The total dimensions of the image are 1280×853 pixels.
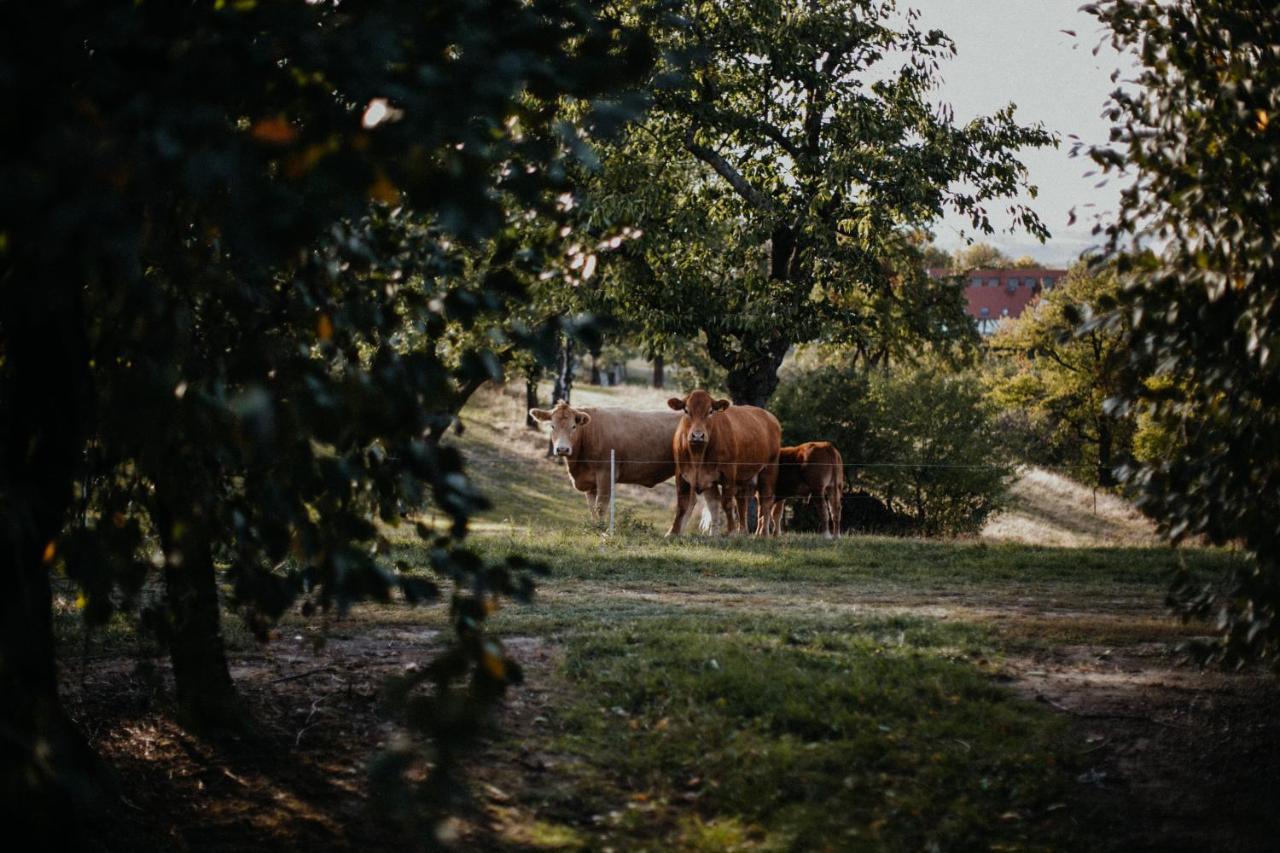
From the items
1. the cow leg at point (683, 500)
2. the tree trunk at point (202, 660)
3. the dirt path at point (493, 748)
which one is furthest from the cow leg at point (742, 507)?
the tree trunk at point (202, 660)

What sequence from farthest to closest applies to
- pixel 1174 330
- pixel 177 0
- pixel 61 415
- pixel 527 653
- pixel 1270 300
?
pixel 527 653 → pixel 1174 330 → pixel 1270 300 → pixel 61 415 → pixel 177 0

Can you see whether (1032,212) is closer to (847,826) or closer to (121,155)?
(847,826)

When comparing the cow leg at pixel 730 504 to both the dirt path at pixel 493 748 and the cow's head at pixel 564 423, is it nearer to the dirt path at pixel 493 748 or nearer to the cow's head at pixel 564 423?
the cow's head at pixel 564 423

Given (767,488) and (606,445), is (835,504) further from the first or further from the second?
(606,445)

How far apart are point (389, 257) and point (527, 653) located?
3.99 metres

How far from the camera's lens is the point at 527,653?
7988mm

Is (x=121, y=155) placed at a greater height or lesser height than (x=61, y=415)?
greater

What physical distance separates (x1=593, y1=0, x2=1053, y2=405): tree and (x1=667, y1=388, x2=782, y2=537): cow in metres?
1.83

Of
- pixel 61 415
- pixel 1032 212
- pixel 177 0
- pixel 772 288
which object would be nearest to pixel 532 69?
pixel 177 0

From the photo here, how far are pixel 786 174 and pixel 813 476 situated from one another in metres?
5.88

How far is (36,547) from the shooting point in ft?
12.0

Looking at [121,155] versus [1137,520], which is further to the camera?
[1137,520]

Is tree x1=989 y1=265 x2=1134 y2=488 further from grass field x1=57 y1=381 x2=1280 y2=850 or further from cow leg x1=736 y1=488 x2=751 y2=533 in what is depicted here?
grass field x1=57 y1=381 x2=1280 y2=850

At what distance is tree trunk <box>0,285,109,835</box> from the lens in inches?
111
